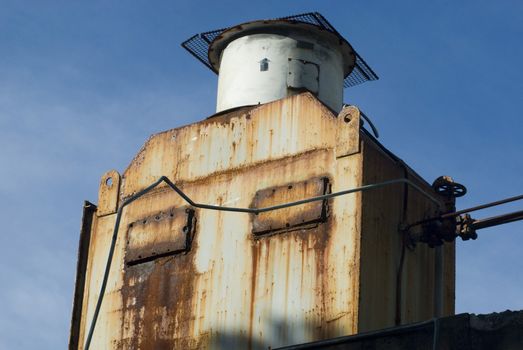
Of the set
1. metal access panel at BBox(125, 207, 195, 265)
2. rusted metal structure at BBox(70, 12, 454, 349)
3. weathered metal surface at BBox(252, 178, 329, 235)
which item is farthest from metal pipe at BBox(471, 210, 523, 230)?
metal access panel at BBox(125, 207, 195, 265)

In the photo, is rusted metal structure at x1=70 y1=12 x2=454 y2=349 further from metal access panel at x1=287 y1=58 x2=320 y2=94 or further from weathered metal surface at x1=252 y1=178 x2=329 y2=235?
metal access panel at x1=287 y1=58 x2=320 y2=94

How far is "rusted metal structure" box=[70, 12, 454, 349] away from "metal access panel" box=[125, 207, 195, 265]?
19mm

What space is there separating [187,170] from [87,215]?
1.77 meters

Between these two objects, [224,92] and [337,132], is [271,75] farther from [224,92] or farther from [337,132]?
[337,132]

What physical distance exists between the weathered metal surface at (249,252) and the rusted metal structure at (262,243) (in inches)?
0.6

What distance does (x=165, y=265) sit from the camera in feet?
45.8

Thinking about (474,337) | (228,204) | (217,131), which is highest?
(217,131)

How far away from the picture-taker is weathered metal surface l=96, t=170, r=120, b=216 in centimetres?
1502

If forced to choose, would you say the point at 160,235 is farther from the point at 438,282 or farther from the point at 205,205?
the point at 438,282

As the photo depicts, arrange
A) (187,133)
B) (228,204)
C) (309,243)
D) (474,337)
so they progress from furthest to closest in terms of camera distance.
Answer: (187,133) → (228,204) → (309,243) → (474,337)

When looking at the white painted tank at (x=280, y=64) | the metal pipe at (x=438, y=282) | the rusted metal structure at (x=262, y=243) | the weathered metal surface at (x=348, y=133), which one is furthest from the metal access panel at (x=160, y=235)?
the metal pipe at (x=438, y=282)

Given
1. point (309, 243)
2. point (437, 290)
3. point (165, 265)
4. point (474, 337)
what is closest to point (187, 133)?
point (165, 265)

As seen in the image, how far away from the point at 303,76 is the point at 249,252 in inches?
109

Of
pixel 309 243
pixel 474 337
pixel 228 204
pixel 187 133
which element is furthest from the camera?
pixel 187 133
